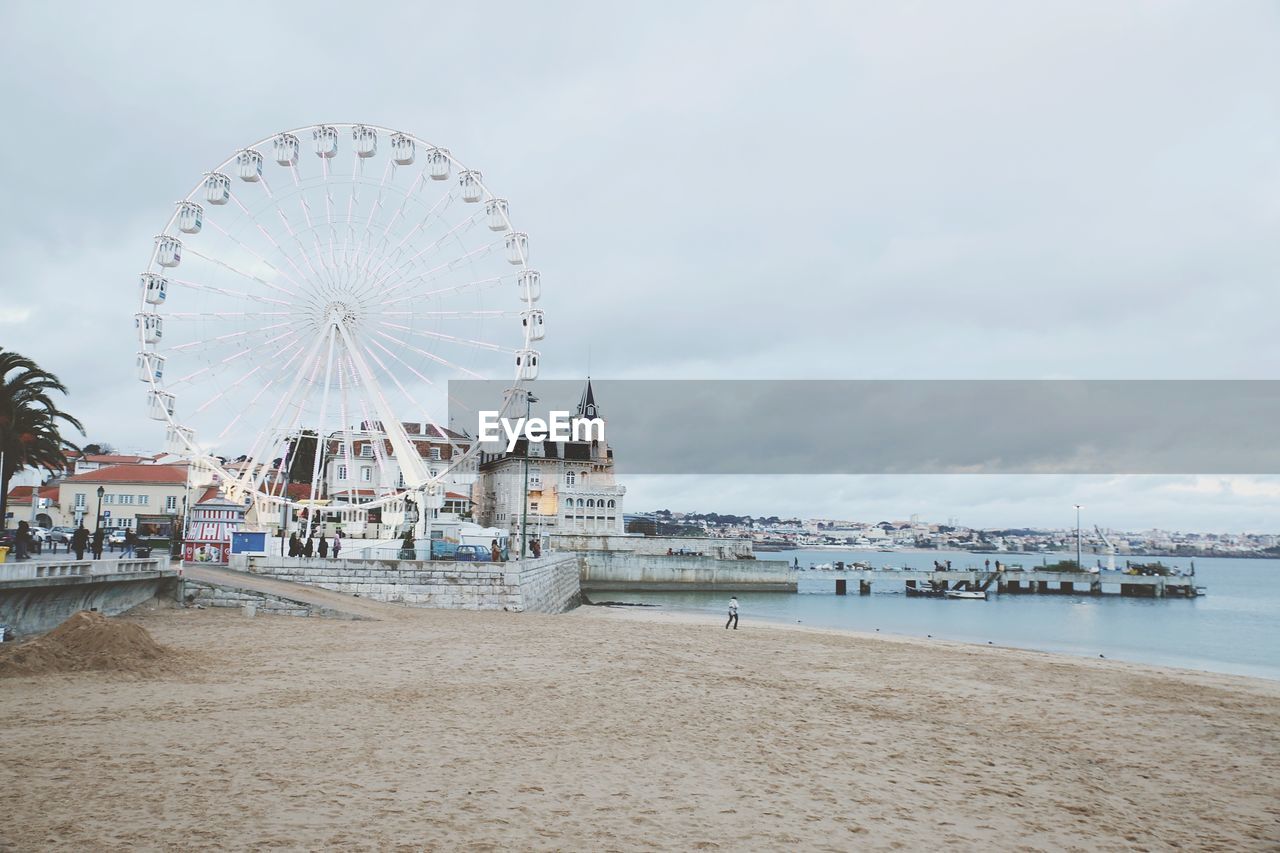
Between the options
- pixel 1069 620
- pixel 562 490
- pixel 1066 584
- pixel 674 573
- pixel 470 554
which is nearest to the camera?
pixel 470 554

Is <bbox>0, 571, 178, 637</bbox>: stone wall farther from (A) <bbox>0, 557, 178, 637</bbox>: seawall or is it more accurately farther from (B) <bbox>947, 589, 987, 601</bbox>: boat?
(B) <bbox>947, 589, 987, 601</bbox>: boat

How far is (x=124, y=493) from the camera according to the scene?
240 feet

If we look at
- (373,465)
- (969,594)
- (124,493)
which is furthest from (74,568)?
(969,594)

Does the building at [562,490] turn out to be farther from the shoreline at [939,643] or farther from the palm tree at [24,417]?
the palm tree at [24,417]

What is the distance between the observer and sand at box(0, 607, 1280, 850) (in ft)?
28.1

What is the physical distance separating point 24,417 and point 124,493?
45093 mm

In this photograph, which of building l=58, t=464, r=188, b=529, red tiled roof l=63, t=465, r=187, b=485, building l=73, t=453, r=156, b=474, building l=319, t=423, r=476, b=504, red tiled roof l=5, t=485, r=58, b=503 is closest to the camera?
building l=319, t=423, r=476, b=504

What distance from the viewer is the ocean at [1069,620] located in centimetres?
4275

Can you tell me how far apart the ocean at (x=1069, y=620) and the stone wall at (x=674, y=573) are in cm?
303

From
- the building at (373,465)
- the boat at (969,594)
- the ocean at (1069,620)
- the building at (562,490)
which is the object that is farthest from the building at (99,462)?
the boat at (969,594)

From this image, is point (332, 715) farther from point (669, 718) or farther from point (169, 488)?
point (169, 488)

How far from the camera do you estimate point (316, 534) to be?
49000 millimetres

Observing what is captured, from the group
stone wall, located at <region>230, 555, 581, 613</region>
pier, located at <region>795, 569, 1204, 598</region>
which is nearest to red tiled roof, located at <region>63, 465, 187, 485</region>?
stone wall, located at <region>230, 555, 581, 613</region>

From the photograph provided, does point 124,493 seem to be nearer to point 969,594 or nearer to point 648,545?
point 648,545
